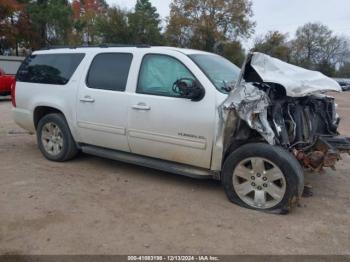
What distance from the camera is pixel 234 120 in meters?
4.47

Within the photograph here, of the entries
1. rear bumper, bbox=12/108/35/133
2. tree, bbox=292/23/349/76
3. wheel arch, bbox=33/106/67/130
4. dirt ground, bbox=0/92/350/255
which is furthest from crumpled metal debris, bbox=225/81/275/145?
tree, bbox=292/23/349/76

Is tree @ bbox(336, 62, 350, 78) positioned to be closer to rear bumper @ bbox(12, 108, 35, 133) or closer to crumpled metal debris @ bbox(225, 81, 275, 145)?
rear bumper @ bbox(12, 108, 35, 133)

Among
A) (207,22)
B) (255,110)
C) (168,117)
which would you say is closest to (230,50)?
(207,22)

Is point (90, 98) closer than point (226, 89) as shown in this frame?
No

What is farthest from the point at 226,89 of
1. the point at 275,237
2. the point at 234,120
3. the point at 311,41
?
the point at 311,41

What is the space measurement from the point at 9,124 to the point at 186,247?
781cm

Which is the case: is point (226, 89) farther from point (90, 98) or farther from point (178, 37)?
point (178, 37)

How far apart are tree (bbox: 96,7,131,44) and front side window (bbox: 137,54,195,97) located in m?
32.1

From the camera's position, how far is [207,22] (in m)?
47.2

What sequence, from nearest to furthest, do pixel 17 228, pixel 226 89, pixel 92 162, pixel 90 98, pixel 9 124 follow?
pixel 17 228
pixel 226 89
pixel 90 98
pixel 92 162
pixel 9 124

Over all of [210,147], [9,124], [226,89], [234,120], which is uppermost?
[226,89]

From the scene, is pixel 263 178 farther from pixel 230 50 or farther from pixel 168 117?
pixel 230 50

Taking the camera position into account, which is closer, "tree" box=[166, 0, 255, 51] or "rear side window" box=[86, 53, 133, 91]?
"rear side window" box=[86, 53, 133, 91]

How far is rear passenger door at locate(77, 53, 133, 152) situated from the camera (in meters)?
5.37
